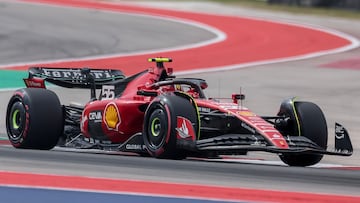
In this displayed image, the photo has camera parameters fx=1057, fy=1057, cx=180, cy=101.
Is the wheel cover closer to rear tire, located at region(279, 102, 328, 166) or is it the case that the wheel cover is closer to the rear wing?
the rear wing

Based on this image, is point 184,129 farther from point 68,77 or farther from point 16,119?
point 68,77

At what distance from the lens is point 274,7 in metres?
39.8

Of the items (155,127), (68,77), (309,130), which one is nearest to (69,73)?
(68,77)

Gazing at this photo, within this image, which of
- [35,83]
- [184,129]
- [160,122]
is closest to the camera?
[184,129]

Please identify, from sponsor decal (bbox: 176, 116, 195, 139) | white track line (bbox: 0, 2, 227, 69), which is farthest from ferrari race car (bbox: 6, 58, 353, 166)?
white track line (bbox: 0, 2, 227, 69)

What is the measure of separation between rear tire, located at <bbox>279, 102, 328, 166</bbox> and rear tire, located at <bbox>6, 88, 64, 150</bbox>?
8.27ft

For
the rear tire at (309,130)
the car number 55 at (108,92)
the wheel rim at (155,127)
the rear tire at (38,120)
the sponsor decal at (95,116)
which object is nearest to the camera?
the wheel rim at (155,127)

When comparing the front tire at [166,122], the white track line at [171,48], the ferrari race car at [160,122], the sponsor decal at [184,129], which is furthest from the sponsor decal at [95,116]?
the white track line at [171,48]

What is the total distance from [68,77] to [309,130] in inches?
124

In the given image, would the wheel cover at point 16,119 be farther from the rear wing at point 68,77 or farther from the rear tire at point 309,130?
the rear tire at point 309,130

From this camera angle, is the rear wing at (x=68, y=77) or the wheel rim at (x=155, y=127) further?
the rear wing at (x=68, y=77)

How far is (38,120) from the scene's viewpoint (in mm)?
11352

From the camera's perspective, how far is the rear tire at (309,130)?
1111 centimetres

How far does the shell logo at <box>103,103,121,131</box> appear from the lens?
11406 millimetres
